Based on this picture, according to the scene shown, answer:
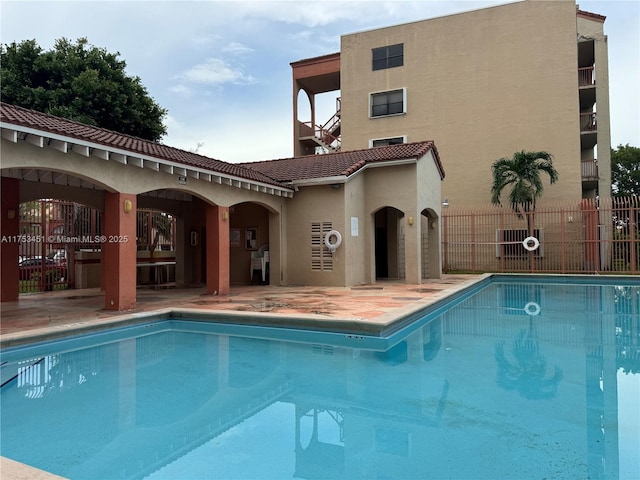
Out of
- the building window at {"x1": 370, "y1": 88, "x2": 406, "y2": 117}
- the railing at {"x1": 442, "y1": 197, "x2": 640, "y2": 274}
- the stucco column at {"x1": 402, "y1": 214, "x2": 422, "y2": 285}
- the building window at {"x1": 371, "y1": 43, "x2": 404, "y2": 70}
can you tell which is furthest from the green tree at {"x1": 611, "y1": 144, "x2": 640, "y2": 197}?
the stucco column at {"x1": 402, "y1": 214, "x2": 422, "y2": 285}

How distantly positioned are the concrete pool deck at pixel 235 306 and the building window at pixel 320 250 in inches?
37.4

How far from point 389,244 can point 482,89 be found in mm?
10790

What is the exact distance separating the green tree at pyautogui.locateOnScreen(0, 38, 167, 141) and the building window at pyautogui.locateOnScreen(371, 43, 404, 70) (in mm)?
13388

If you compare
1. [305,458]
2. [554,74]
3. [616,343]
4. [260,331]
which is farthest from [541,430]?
[554,74]

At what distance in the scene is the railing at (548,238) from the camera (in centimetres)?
1884

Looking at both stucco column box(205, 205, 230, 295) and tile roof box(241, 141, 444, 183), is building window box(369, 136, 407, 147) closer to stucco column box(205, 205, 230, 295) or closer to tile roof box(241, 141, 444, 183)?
tile roof box(241, 141, 444, 183)

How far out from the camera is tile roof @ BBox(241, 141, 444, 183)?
14.4 m

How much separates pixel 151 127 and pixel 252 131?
6887 millimetres

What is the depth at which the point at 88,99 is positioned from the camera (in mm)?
20750

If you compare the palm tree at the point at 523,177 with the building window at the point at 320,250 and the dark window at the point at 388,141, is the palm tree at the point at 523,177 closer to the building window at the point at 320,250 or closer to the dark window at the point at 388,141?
the dark window at the point at 388,141

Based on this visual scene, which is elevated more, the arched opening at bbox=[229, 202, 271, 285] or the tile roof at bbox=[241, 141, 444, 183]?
the tile roof at bbox=[241, 141, 444, 183]

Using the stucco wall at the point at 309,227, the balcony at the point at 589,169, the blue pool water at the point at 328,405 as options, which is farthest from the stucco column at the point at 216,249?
the balcony at the point at 589,169

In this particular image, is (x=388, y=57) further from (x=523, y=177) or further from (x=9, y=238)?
(x=9, y=238)

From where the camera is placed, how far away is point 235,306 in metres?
9.73
